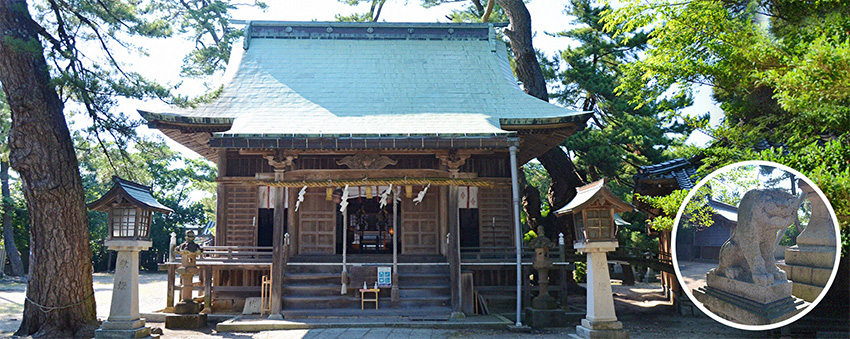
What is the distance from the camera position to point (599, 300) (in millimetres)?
8336

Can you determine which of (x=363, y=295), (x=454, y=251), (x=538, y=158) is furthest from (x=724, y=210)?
(x=538, y=158)

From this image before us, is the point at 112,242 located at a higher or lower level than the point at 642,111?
lower

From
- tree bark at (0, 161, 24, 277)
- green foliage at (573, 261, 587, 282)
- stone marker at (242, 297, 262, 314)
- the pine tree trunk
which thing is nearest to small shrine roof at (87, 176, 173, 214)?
stone marker at (242, 297, 262, 314)

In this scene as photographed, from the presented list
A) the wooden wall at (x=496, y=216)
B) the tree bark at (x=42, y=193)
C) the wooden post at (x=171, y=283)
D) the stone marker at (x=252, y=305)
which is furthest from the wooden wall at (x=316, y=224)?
the tree bark at (x=42, y=193)

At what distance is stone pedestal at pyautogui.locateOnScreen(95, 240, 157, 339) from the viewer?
8523 millimetres

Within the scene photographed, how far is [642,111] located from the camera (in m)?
19.2

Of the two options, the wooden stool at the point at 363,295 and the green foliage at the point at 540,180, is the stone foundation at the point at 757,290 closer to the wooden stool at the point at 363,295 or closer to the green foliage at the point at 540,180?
the wooden stool at the point at 363,295

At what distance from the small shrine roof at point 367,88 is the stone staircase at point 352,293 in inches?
112

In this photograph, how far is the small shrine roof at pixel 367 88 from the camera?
1248 cm

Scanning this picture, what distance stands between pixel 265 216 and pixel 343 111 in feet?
10.3

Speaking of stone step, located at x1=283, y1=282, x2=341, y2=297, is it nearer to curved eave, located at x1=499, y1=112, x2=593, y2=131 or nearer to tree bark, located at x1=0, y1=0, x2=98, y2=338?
tree bark, located at x1=0, y1=0, x2=98, y2=338

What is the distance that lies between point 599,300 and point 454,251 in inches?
144

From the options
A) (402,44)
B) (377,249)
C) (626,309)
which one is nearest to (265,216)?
(377,249)

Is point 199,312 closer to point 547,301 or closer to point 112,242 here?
point 112,242
